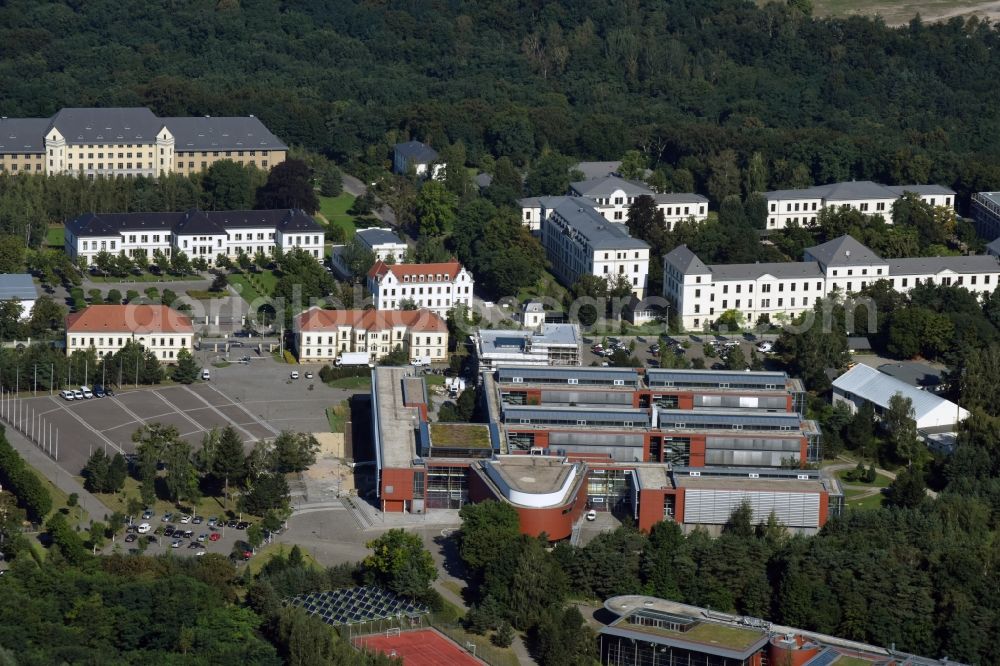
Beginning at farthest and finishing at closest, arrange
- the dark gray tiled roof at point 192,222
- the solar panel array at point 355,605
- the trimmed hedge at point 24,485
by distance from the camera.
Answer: the dark gray tiled roof at point 192,222 < the trimmed hedge at point 24,485 < the solar panel array at point 355,605

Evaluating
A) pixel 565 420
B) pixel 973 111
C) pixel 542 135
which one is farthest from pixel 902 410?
pixel 973 111

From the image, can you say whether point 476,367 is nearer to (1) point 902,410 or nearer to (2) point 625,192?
(1) point 902,410

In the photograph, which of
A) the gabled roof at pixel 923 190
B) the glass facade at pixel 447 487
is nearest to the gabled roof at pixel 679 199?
the gabled roof at pixel 923 190

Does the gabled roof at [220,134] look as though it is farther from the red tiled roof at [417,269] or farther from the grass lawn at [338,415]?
the grass lawn at [338,415]

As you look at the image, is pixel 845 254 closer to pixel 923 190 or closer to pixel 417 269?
pixel 923 190

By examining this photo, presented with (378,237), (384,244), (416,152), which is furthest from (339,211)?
(384,244)

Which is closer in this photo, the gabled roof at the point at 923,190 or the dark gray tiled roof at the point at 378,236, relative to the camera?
the dark gray tiled roof at the point at 378,236

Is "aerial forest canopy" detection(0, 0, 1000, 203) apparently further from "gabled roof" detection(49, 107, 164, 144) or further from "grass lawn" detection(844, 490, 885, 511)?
"grass lawn" detection(844, 490, 885, 511)
